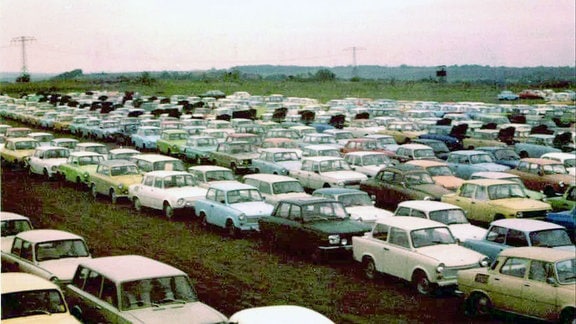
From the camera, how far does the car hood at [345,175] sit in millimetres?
23000

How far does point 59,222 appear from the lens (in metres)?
19.9

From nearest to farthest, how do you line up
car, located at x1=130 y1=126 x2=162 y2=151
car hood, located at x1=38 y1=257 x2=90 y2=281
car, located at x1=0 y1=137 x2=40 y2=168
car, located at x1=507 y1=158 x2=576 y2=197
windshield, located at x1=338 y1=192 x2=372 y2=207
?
car hood, located at x1=38 y1=257 x2=90 y2=281, windshield, located at x1=338 y1=192 x2=372 y2=207, car, located at x1=507 y1=158 x2=576 y2=197, car, located at x1=0 y1=137 x2=40 y2=168, car, located at x1=130 y1=126 x2=162 y2=151

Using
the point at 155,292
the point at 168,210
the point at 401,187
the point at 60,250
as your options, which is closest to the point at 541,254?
the point at 155,292

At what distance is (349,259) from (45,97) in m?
71.8

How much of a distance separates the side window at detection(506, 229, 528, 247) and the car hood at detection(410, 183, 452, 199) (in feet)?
19.9

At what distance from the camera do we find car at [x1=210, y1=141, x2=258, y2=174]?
2894 centimetres

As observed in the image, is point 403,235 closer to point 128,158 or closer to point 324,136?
point 128,158

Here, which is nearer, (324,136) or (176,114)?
(324,136)

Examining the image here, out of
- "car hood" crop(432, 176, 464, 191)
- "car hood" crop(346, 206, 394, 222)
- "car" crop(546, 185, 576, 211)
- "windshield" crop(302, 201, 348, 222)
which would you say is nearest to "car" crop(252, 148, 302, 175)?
"car hood" crop(432, 176, 464, 191)

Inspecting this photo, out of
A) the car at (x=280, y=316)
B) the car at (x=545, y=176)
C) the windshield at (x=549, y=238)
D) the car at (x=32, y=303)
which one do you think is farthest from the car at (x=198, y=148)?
the car at (x=280, y=316)

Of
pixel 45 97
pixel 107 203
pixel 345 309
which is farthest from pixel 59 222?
pixel 45 97

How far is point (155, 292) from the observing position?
9.54m

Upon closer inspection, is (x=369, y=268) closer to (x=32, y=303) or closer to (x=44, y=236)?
(x=44, y=236)

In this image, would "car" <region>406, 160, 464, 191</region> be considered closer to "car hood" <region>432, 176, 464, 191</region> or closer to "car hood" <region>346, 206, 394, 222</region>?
"car hood" <region>432, 176, 464, 191</region>
